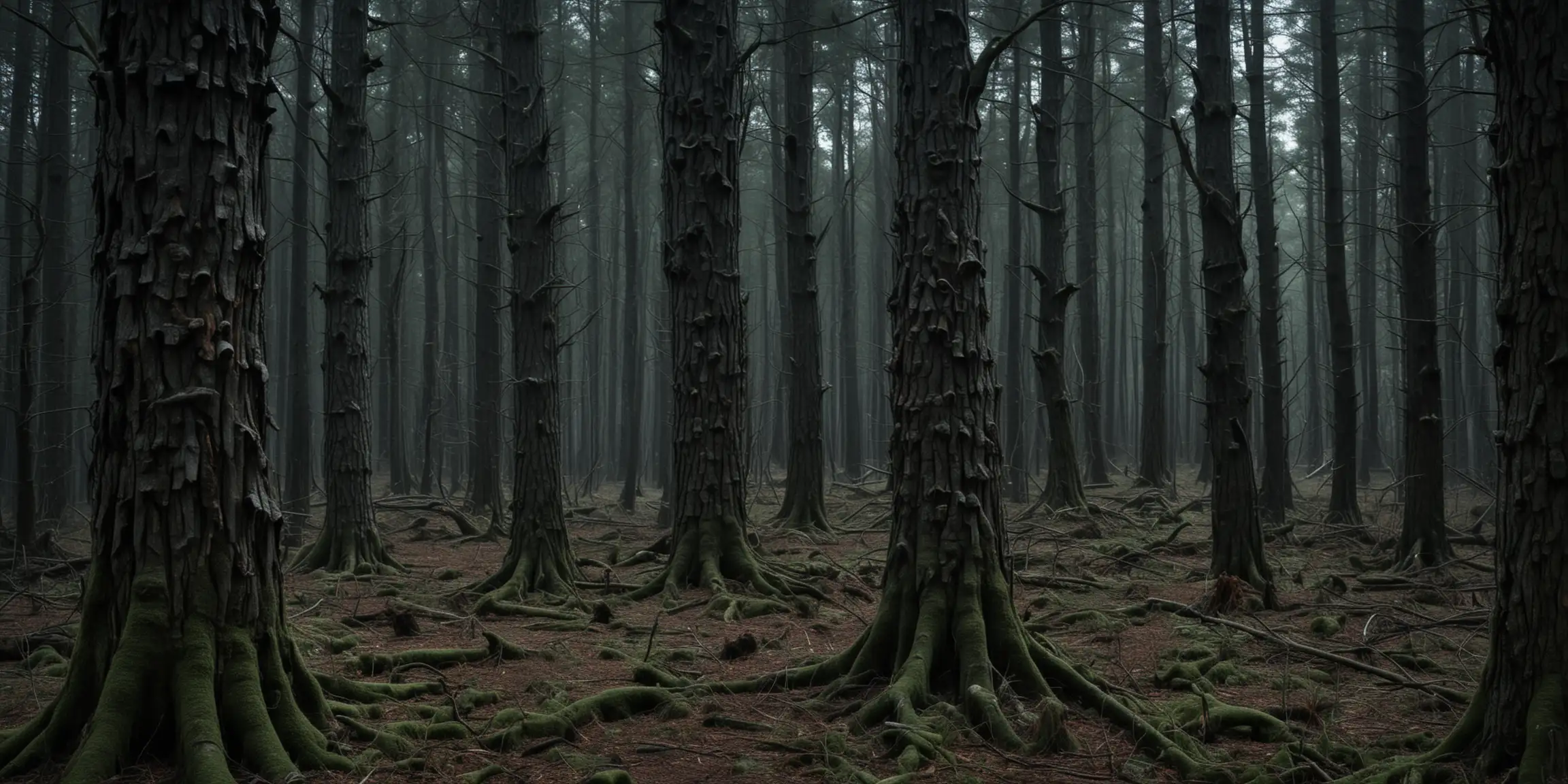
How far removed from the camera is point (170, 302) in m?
3.97

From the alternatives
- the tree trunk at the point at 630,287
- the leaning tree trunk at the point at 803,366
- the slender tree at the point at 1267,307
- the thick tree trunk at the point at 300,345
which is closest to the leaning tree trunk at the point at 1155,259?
the slender tree at the point at 1267,307

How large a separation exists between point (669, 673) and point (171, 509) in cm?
290

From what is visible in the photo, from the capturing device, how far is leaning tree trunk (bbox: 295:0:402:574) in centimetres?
1034

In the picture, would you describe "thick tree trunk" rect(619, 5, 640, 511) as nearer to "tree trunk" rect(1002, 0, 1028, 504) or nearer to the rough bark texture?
"tree trunk" rect(1002, 0, 1028, 504)

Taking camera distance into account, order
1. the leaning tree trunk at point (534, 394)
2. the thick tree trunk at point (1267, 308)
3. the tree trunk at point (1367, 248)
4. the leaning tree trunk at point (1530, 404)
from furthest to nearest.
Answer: the tree trunk at point (1367, 248), the thick tree trunk at point (1267, 308), the leaning tree trunk at point (534, 394), the leaning tree trunk at point (1530, 404)

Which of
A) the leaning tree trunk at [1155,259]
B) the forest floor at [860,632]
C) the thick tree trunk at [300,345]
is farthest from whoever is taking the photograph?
the leaning tree trunk at [1155,259]

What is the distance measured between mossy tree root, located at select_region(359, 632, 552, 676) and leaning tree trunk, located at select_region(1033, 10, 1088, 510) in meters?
8.13

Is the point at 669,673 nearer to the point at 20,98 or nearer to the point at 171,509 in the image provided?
the point at 171,509

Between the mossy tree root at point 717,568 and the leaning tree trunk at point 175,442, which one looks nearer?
the leaning tree trunk at point 175,442

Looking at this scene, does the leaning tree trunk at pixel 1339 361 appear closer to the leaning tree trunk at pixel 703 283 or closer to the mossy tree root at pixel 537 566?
the leaning tree trunk at pixel 703 283

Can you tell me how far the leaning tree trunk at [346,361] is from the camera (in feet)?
33.9

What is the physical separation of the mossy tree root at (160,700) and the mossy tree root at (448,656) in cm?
209

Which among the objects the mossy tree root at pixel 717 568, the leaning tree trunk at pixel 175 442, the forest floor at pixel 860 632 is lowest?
the forest floor at pixel 860 632

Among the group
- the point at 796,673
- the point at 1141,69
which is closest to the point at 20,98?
the point at 796,673
